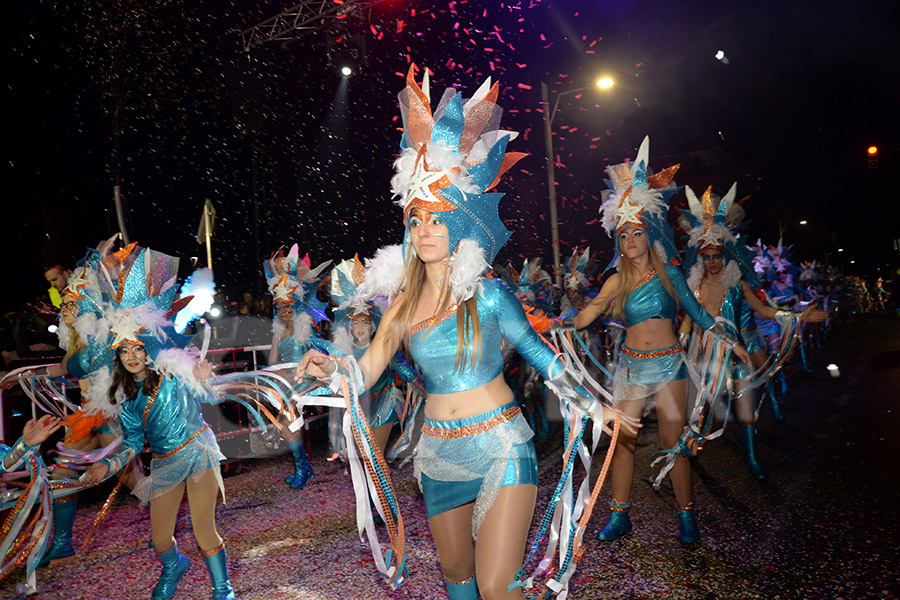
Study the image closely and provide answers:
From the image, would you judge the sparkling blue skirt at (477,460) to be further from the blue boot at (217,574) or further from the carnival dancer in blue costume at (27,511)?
the carnival dancer in blue costume at (27,511)

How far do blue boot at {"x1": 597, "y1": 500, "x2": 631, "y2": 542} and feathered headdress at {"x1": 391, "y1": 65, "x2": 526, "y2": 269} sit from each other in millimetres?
2578

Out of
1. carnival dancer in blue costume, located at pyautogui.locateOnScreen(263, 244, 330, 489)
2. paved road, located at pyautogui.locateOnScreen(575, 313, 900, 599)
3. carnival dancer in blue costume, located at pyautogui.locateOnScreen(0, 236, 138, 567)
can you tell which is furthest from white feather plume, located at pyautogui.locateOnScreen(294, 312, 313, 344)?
paved road, located at pyautogui.locateOnScreen(575, 313, 900, 599)

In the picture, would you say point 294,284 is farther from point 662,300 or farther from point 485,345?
point 485,345

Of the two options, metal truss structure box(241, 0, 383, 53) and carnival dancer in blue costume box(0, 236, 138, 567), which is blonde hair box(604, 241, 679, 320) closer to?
carnival dancer in blue costume box(0, 236, 138, 567)

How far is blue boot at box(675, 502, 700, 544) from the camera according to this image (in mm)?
4289

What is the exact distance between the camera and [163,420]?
3752 millimetres

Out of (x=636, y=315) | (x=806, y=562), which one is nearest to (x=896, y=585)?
(x=806, y=562)

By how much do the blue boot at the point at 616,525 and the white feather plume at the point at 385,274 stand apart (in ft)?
8.57

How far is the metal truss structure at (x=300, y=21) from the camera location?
1210cm

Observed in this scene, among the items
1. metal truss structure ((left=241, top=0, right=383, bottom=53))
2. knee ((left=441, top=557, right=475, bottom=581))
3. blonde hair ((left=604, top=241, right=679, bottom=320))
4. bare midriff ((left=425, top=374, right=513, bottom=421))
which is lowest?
knee ((left=441, top=557, right=475, bottom=581))

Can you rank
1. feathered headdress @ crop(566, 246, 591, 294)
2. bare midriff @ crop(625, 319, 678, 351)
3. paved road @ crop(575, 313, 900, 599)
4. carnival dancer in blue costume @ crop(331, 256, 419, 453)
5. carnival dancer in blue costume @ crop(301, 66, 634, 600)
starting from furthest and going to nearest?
1. feathered headdress @ crop(566, 246, 591, 294)
2. carnival dancer in blue costume @ crop(331, 256, 419, 453)
3. bare midriff @ crop(625, 319, 678, 351)
4. paved road @ crop(575, 313, 900, 599)
5. carnival dancer in blue costume @ crop(301, 66, 634, 600)

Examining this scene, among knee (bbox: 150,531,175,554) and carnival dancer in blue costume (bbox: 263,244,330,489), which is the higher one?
carnival dancer in blue costume (bbox: 263,244,330,489)

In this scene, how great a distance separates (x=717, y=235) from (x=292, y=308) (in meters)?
4.73

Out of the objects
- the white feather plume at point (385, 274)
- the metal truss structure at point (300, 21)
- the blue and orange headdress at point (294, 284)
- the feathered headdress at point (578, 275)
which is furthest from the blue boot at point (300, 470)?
the metal truss structure at point (300, 21)
